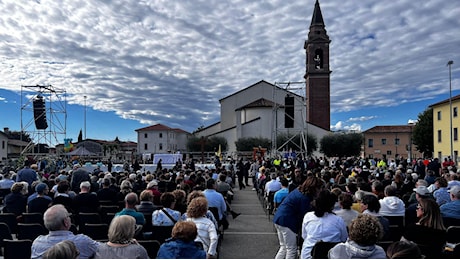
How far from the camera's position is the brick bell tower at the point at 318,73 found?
58125 millimetres

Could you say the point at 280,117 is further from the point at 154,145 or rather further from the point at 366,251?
the point at 366,251

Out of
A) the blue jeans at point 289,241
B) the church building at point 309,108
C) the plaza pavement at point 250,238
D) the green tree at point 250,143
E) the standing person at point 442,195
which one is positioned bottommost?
the plaza pavement at point 250,238

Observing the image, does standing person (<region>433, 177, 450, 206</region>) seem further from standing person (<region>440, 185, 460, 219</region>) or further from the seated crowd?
the seated crowd

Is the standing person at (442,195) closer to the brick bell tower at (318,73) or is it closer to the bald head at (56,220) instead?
the bald head at (56,220)

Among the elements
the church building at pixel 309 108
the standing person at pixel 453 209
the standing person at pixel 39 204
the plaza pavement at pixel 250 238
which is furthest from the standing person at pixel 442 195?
the church building at pixel 309 108

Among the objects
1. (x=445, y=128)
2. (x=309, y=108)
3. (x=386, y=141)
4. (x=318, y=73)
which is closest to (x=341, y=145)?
(x=309, y=108)

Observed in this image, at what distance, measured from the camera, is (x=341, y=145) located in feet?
193

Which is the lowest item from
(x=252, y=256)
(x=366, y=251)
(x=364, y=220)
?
(x=252, y=256)

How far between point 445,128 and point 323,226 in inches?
1773

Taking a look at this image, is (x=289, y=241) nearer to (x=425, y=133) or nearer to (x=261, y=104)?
(x=425, y=133)

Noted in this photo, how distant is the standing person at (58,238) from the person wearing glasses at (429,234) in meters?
3.46

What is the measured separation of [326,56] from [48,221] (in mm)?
59159

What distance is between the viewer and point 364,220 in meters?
3.32

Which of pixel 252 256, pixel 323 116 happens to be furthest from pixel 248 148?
pixel 252 256
